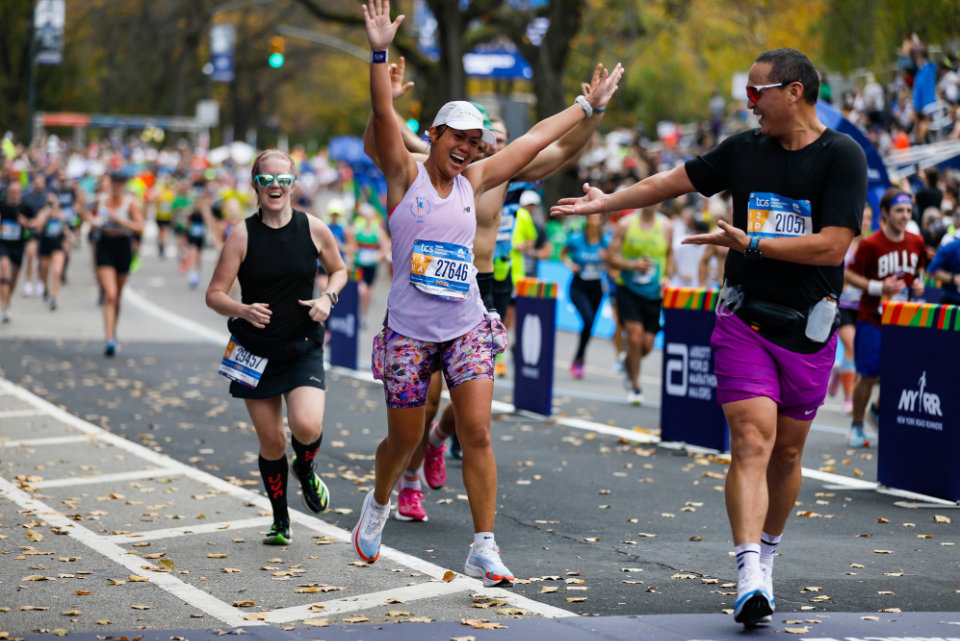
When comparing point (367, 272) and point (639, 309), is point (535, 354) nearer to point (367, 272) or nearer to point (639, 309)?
point (639, 309)

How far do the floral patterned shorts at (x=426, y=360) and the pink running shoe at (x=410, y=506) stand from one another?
1.87m

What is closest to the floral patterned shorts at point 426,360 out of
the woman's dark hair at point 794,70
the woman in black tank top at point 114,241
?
the woman's dark hair at point 794,70

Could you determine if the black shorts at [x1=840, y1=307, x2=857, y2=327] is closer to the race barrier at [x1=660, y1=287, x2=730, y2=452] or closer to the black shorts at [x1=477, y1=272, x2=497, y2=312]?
the race barrier at [x1=660, y1=287, x2=730, y2=452]

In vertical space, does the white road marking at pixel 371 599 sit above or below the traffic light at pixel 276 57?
below

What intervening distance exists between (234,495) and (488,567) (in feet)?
10.7

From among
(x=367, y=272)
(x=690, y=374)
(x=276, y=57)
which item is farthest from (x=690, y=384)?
(x=276, y=57)

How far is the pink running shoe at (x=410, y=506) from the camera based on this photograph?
320 inches

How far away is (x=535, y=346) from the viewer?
13359 mm

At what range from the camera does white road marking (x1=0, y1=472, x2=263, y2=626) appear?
5.93m

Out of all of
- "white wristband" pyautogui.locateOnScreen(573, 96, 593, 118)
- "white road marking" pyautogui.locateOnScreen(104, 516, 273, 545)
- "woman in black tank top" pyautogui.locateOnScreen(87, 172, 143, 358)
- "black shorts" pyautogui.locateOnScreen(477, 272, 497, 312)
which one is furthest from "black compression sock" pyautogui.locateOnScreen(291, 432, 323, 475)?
"woman in black tank top" pyautogui.locateOnScreen(87, 172, 143, 358)

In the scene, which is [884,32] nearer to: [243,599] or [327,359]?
[327,359]

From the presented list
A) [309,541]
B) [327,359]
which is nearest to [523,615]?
[309,541]

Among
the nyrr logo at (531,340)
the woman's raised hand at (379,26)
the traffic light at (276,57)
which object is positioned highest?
the traffic light at (276,57)

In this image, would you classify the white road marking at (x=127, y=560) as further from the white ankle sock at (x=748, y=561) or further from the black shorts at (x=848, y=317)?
the black shorts at (x=848, y=317)
